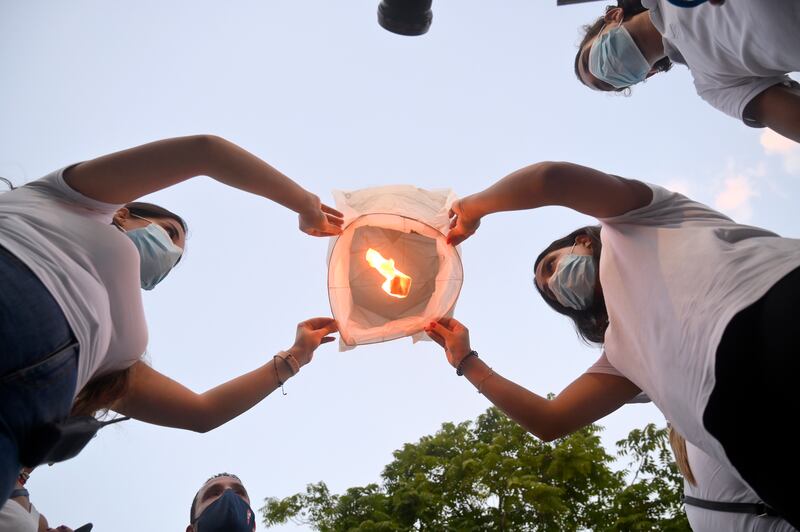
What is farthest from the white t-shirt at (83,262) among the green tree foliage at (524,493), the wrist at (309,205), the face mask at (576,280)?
the green tree foliage at (524,493)

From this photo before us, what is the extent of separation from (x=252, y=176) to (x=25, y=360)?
1151 millimetres

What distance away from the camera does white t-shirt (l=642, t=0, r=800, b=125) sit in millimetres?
1687

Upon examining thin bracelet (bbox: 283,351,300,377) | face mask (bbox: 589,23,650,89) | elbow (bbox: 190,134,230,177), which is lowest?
thin bracelet (bbox: 283,351,300,377)

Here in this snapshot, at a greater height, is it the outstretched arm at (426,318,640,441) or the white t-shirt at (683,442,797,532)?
the outstretched arm at (426,318,640,441)

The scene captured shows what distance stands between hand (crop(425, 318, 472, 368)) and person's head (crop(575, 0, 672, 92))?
1.92 m

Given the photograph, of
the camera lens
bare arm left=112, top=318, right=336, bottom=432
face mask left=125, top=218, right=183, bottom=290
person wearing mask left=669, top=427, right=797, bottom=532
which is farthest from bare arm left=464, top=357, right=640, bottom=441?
the camera lens

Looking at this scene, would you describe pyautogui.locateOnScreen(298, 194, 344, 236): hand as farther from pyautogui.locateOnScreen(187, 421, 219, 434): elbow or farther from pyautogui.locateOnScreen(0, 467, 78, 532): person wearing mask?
pyautogui.locateOnScreen(0, 467, 78, 532): person wearing mask

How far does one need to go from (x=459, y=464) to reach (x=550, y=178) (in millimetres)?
6938

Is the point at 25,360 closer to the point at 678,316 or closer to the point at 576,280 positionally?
the point at 678,316

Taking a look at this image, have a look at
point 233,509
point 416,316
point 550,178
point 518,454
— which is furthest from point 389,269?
point 518,454

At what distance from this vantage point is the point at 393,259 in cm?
282

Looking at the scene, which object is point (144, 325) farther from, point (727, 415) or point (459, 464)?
point (459, 464)

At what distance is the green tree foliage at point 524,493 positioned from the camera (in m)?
6.94

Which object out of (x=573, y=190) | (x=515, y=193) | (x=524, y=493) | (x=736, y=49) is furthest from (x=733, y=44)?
(x=524, y=493)
